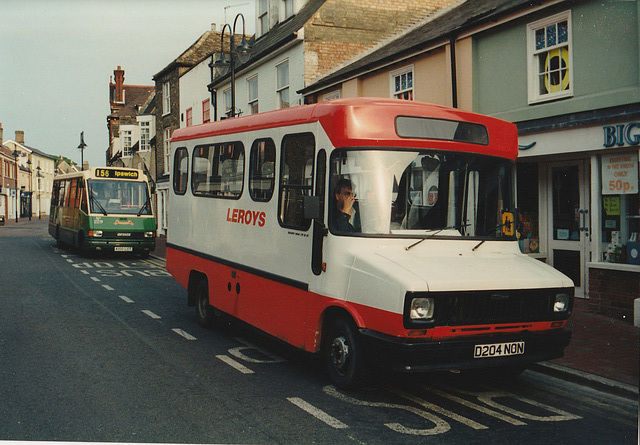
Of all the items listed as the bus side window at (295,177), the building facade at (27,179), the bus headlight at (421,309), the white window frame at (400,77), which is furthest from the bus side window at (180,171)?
the building facade at (27,179)

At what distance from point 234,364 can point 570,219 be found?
7387mm

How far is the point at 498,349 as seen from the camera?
5547 millimetres

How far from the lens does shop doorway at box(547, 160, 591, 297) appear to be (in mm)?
11164

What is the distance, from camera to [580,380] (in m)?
6.50

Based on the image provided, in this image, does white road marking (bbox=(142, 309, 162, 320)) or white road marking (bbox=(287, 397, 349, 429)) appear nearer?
white road marking (bbox=(287, 397, 349, 429))

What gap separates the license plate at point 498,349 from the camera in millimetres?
5441

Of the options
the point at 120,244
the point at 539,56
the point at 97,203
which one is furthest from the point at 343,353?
the point at 97,203

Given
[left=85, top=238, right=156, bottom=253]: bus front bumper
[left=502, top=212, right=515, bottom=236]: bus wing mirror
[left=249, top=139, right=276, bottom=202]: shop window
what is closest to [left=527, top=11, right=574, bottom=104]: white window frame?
Result: [left=502, top=212, right=515, bottom=236]: bus wing mirror

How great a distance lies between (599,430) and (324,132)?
11.7ft

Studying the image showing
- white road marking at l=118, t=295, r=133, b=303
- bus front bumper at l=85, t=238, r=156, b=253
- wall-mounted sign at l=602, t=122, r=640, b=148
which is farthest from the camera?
bus front bumper at l=85, t=238, r=156, b=253

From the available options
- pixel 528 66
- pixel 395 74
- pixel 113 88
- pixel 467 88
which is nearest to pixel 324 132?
pixel 528 66

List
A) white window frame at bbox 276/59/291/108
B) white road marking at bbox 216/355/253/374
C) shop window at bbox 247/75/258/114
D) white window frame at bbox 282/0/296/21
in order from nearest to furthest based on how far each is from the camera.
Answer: white road marking at bbox 216/355/253/374 < white window frame at bbox 276/59/291/108 < white window frame at bbox 282/0/296/21 < shop window at bbox 247/75/258/114

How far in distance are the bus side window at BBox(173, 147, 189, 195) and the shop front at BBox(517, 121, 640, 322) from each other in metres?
6.10

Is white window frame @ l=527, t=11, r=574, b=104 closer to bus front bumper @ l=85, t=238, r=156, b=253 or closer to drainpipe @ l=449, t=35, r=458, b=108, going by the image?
drainpipe @ l=449, t=35, r=458, b=108
